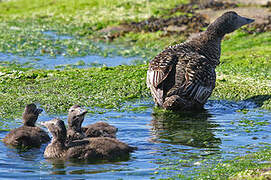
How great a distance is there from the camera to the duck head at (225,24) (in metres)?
13.1

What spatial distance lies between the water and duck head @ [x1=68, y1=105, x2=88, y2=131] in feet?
2.28

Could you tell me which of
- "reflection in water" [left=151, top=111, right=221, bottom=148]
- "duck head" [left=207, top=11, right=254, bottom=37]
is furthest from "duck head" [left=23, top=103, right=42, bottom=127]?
"duck head" [left=207, top=11, right=254, bottom=37]

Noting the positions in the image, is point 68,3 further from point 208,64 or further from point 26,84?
point 208,64

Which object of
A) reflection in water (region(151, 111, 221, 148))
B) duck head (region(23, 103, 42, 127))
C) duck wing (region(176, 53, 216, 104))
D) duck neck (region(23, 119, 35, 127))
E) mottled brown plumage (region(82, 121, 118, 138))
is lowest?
reflection in water (region(151, 111, 221, 148))

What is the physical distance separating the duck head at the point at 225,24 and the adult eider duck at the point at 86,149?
4892 millimetres

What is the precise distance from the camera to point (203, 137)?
33.8 feet

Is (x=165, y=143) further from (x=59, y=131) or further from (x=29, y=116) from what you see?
(x=29, y=116)

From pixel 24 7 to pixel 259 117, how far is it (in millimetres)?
27663

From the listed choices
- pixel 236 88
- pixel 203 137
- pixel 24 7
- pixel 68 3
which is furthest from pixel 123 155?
pixel 24 7

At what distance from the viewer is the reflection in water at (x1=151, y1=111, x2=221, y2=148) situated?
995cm

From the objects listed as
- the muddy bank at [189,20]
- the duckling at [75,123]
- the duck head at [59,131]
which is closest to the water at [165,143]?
the duck head at [59,131]

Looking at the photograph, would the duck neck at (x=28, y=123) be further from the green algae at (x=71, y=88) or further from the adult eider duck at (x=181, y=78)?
the adult eider duck at (x=181, y=78)

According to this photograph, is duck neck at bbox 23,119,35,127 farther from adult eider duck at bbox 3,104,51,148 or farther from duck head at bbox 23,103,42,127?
adult eider duck at bbox 3,104,51,148

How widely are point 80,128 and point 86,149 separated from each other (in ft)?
3.75
